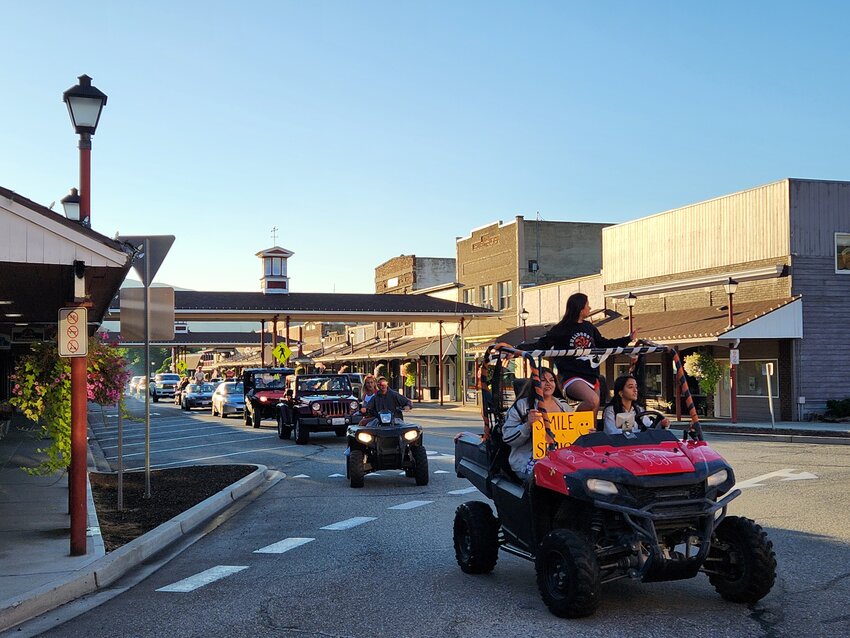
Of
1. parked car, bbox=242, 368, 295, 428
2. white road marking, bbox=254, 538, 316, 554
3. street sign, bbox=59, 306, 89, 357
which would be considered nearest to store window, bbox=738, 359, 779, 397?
parked car, bbox=242, 368, 295, 428

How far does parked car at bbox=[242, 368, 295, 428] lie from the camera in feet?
102

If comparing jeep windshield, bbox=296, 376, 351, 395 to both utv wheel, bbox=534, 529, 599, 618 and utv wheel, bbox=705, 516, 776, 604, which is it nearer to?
utv wheel, bbox=534, 529, 599, 618

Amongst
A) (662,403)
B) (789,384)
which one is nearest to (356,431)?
(789,384)

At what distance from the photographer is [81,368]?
9.36 meters

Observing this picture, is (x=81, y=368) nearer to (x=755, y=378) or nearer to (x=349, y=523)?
(x=349, y=523)

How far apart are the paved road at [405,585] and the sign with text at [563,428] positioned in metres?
1.19

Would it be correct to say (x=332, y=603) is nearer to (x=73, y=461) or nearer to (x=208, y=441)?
(x=73, y=461)

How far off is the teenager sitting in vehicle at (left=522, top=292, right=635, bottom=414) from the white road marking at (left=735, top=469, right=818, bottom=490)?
692 cm

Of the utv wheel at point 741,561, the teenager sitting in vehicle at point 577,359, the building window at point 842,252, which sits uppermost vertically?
the building window at point 842,252

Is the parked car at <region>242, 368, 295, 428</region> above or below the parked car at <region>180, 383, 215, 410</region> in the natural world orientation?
above

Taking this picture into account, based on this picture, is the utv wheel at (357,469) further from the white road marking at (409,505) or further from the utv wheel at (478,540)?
the utv wheel at (478,540)

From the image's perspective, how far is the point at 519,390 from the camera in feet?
26.3

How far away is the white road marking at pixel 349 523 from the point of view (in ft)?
36.7

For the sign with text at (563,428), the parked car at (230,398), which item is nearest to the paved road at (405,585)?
the sign with text at (563,428)
